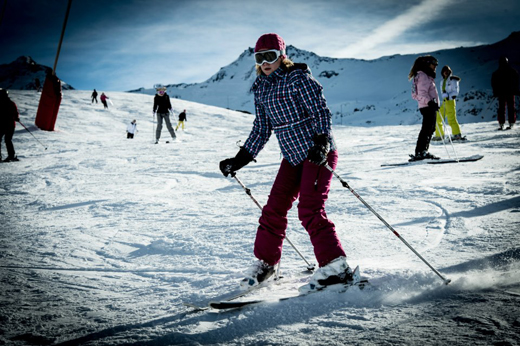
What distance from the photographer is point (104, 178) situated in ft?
20.6

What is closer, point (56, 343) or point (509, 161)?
point (56, 343)

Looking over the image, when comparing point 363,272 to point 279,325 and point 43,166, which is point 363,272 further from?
point 43,166

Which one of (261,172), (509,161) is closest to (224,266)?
(261,172)

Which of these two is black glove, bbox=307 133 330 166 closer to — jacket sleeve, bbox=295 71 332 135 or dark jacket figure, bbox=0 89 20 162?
jacket sleeve, bbox=295 71 332 135

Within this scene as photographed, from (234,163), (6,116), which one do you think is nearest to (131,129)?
(6,116)

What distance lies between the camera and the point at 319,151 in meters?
1.89

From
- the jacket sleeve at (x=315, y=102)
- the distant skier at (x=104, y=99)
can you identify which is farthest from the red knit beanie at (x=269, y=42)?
the distant skier at (x=104, y=99)

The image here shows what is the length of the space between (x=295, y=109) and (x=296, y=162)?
1.22 feet

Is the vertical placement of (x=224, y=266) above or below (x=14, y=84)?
below

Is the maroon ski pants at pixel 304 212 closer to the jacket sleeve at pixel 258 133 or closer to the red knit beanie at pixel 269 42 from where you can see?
the jacket sleeve at pixel 258 133

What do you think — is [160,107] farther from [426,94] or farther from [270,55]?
[270,55]

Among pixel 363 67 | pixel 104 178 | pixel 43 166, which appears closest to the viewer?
pixel 104 178

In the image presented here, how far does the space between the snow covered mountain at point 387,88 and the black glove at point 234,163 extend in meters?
53.5

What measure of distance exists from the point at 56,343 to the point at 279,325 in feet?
3.72
